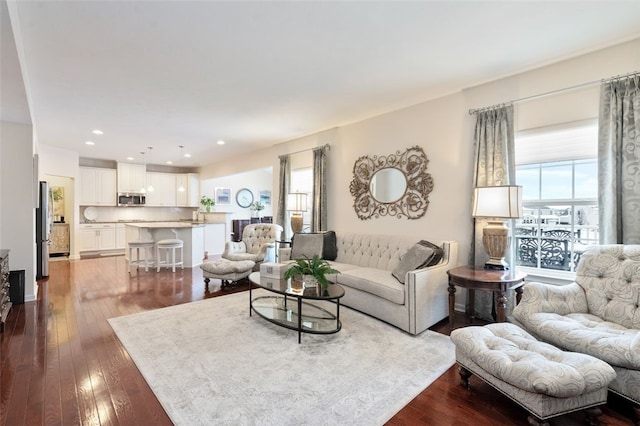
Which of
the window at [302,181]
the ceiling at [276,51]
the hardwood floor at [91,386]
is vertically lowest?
the hardwood floor at [91,386]

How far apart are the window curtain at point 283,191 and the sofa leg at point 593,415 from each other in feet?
16.3

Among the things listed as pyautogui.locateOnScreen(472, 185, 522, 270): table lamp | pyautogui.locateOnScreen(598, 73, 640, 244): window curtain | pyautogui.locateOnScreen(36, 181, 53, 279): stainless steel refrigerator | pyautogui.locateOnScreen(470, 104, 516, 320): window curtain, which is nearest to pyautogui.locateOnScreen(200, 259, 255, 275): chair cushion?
pyautogui.locateOnScreen(36, 181, 53, 279): stainless steel refrigerator

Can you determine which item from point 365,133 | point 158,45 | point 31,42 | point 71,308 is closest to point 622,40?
point 365,133

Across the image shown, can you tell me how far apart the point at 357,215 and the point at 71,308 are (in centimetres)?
402

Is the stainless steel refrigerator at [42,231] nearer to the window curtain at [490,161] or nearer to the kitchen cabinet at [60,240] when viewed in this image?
the kitchen cabinet at [60,240]

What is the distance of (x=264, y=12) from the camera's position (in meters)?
2.23

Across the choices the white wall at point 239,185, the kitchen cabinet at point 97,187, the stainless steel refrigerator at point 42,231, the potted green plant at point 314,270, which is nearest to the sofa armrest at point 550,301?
the potted green plant at point 314,270

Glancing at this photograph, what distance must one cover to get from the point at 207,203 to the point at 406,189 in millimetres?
6556

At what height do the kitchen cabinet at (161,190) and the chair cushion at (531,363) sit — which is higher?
the kitchen cabinet at (161,190)

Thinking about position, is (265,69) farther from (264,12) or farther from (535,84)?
(535,84)

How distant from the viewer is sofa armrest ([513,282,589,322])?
2379 millimetres

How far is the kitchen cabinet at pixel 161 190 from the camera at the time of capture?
9.42 m

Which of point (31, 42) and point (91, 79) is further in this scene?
point (91, 79)

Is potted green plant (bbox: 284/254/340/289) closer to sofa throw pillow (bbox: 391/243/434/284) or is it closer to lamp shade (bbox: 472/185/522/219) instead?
sofa throw pillow (bbox: 391/243/434/284)
